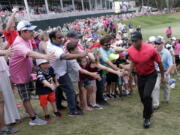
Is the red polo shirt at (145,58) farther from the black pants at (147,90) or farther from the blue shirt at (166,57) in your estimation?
the blue shirt at (166,57)

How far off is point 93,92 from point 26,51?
202cm

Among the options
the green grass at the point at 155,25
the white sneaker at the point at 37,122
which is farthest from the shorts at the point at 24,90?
the green grass at the point at 155,25

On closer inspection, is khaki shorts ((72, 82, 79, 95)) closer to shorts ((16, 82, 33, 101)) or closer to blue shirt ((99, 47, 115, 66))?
blue shirt ((99, 47, 115, 66))

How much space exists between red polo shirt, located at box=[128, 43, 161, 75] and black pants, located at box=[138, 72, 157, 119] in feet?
0.36

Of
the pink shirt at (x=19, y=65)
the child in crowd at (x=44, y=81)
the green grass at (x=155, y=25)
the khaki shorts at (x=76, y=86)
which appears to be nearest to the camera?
the pink shirt at (x=19, y=65)

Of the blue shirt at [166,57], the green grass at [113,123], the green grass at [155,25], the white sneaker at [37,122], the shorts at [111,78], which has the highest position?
the blue shirt at [166,57]

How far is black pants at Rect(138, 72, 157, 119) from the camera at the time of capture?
4801mm

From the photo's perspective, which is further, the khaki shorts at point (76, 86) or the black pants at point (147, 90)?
the khaki shorts at point (76, 86)

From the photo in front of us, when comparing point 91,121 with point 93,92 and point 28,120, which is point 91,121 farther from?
point 28,120

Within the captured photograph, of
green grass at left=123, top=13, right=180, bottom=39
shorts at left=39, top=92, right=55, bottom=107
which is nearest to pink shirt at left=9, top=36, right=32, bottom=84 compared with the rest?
shorts at left=39, top=92, right=55, bottom=107

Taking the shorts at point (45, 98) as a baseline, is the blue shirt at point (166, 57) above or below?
above

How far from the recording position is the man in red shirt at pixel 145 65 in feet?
15.5

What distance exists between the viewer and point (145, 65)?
4.82 m

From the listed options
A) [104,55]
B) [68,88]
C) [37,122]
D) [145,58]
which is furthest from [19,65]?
[145,58]
